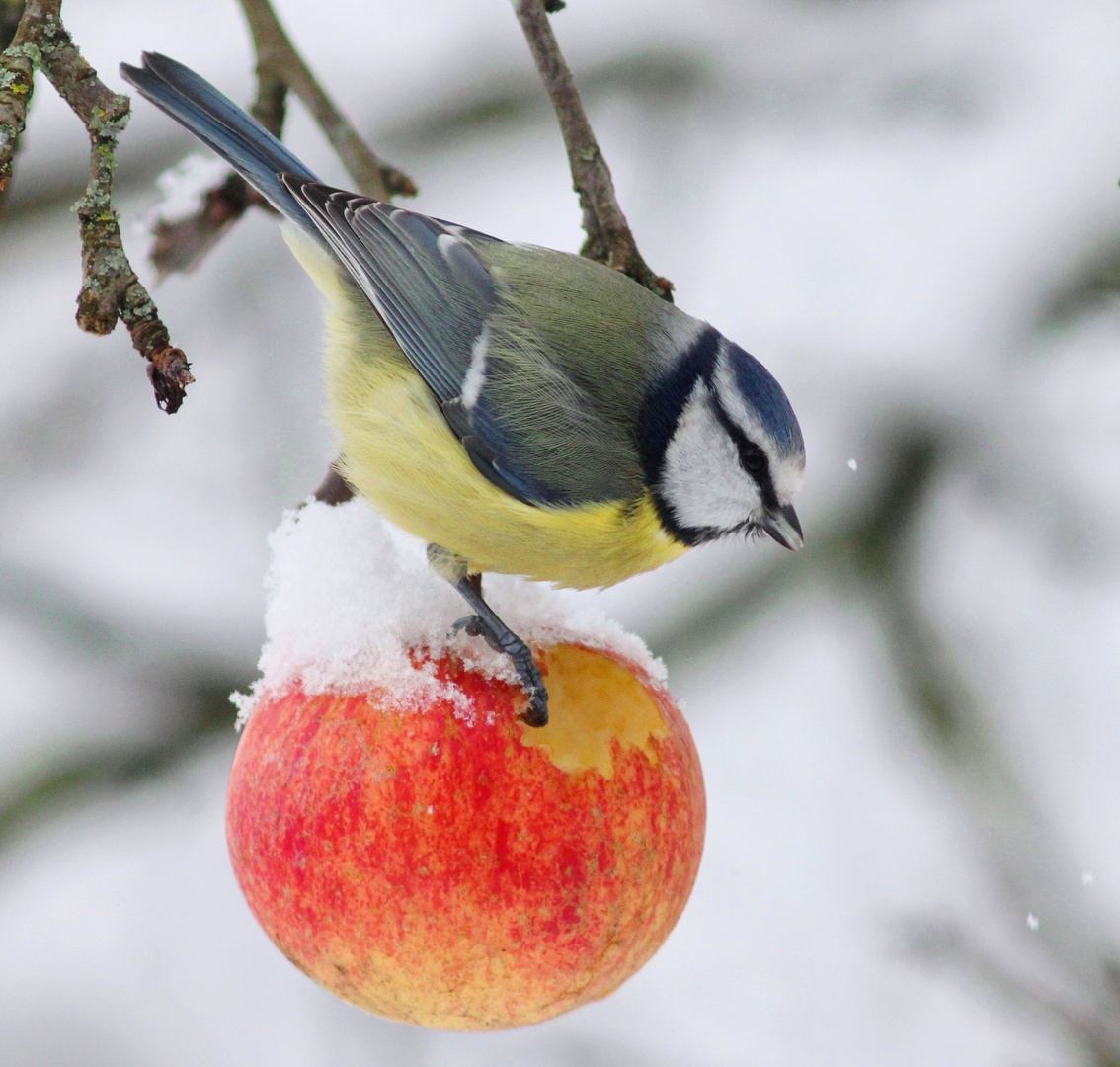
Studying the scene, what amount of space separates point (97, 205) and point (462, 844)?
0.81 meters

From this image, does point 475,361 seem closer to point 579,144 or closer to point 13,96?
point 579,144

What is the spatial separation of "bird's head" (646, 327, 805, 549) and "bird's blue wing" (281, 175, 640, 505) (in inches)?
2.8

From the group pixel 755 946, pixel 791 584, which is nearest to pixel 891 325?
pixel 791 584

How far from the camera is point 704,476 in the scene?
73.5 inches

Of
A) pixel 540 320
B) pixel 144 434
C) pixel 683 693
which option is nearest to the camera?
pixel 540 320

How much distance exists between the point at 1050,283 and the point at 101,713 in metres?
2.77

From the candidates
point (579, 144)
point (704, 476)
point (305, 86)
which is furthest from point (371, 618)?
point (305, 86)

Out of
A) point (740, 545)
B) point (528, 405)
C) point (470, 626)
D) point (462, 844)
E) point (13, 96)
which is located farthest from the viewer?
point (740, 545)

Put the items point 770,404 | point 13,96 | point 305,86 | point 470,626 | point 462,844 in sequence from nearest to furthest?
1. point 13,96
2. point 462,844
3. point 470,626
4. point 770,404
5. point 305,86

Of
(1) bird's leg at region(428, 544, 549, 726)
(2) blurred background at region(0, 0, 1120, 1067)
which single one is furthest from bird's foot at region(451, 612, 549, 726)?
(2) blurred background at region(0, 0, 1120, 1067)

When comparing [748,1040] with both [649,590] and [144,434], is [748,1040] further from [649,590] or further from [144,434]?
[144,434]

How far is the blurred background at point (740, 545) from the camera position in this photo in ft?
10.7

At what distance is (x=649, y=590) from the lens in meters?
3.68

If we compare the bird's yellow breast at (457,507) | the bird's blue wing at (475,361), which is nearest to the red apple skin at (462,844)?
the bird's yellow breast at (457,507)
